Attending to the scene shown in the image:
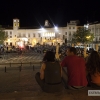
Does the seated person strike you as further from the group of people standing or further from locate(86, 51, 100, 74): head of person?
locate(86, 51, 100, 74): head of person

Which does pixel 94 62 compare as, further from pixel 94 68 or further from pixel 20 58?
pixel 20 58

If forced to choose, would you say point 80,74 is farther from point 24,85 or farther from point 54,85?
point 24,85

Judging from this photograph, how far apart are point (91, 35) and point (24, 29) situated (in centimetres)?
4602

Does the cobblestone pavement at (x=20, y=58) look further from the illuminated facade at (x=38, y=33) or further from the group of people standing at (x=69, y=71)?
the illuminated facade at (x=38, y=33)

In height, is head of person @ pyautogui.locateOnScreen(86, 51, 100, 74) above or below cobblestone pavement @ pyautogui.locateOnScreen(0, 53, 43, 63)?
above

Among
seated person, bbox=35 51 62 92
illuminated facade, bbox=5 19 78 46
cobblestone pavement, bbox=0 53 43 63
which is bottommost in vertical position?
cobblestone pavement, bbox=0 53 43 63

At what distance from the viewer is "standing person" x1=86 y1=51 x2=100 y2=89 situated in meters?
5.81

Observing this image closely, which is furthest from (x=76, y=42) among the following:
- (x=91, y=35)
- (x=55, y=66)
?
(x=55, y=66)

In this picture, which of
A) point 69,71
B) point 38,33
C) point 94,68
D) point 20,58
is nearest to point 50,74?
point 69,71

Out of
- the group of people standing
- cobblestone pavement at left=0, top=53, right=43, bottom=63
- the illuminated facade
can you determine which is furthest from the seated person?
the illuminated facade

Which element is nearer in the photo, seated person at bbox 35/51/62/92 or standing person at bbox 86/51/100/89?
seated person at bbox 35/51/62/92

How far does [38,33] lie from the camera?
4198 inches

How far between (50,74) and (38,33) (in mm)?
101760

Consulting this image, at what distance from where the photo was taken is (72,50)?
5.81 m
